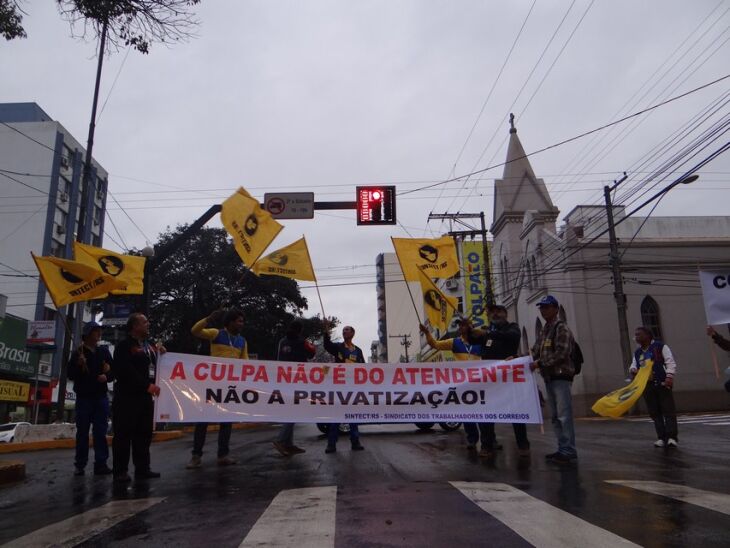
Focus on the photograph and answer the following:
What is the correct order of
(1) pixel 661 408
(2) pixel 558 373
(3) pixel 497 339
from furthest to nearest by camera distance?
(1) pixel 661 408, (3) pixel 497 339, (2) pixel 558 373

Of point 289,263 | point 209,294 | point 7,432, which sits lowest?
point 7,432

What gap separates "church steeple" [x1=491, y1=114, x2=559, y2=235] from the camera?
1400 inches

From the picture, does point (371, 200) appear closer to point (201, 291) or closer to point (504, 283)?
point (201, 291)

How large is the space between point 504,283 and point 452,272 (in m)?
28.1

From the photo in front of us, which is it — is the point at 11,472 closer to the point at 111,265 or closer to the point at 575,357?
the point at 111,265

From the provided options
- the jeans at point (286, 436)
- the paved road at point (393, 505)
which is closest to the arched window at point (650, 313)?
the paved road at point (393, 505)

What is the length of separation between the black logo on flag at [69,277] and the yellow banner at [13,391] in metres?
23.3

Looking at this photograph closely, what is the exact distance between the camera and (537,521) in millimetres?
3520

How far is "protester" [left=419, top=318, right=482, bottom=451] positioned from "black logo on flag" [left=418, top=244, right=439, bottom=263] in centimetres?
152

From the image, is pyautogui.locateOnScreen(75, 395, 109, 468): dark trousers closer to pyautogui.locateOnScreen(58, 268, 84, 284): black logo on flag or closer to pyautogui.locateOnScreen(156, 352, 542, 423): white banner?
pyautogui.locateOnScreen(156, 352, 542, 423): white banner

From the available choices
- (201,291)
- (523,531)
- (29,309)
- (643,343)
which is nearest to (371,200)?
(643,343)

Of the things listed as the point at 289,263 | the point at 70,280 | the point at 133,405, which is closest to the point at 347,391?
the point at 133,405

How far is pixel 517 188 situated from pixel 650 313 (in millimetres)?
12136

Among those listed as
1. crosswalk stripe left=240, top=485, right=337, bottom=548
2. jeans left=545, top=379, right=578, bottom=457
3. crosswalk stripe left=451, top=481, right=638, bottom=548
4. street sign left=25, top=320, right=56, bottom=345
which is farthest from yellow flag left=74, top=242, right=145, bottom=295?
street sign left=25, top=320, right=56, bottom=345
